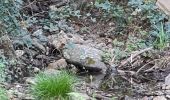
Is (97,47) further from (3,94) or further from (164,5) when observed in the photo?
(3,94)

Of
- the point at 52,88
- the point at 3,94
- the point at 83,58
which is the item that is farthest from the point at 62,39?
the point at 3,94

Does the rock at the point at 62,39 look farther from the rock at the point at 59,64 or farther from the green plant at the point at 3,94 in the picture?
the green plant at the point at 3,94

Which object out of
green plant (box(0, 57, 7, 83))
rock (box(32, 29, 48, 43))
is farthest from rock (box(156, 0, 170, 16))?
green plant (box(0, 57, 7, 83))

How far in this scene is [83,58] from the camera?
5320 mm

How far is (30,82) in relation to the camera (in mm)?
4668

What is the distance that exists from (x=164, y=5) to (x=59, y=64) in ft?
6.27

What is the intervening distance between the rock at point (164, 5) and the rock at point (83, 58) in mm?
1383

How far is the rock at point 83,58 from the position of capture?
5286 mm

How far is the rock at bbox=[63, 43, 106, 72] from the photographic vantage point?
5.29m

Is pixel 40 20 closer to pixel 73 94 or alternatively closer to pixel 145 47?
pixel 145 47

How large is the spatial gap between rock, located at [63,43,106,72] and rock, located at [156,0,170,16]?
4.54ft

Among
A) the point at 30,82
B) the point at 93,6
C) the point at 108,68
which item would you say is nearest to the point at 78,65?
the point at 108,68

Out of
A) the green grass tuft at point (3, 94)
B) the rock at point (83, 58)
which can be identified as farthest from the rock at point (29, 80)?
the rock at point (83, 58)

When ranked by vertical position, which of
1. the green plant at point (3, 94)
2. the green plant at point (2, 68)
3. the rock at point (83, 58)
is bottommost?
the green plant at point (3, 94)
